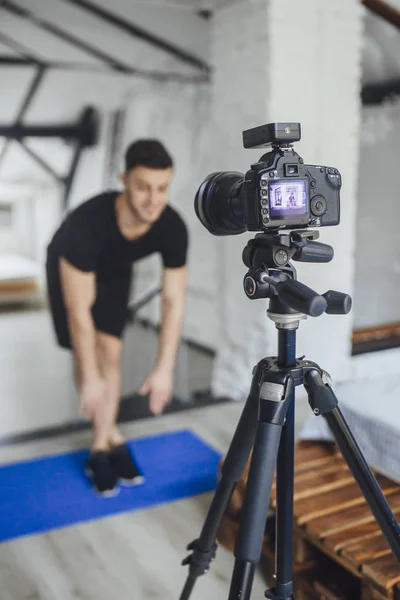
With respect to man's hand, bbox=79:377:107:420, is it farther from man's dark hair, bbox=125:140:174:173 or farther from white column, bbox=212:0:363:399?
man's dark hair, bbox=125:140:174:173

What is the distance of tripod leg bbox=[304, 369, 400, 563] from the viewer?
1.18 meters

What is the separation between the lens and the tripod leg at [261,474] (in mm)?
1139

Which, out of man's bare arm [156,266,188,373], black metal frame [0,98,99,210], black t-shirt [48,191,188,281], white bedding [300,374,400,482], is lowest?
white bedding [300,374,400,482]

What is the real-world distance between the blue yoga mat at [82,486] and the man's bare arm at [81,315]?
38cm

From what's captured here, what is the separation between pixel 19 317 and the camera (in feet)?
8.81

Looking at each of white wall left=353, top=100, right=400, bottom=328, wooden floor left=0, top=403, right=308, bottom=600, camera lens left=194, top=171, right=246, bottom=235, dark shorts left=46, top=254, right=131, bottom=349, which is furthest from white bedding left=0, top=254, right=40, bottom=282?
white wall left=353, top=100, right=400, bottom=328

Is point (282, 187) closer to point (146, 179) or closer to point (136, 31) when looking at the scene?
point (146, 179)

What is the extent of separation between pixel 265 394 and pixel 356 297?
2756mm

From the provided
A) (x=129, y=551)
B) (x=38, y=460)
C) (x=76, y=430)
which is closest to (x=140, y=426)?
(x=76, y=430)

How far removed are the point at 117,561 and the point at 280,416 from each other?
39.7 inches

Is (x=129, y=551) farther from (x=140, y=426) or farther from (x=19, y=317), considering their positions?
(x=19, y=317)

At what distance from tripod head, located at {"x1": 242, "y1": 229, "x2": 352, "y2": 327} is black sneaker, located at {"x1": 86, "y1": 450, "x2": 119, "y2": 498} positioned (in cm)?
139

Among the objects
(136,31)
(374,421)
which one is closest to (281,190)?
(374,421)

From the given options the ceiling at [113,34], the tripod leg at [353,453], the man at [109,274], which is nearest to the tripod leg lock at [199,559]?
the tripod leg at [353,453]
